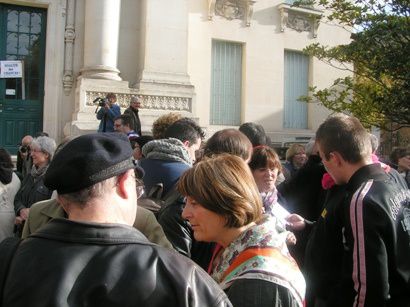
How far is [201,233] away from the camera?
2.28 meters

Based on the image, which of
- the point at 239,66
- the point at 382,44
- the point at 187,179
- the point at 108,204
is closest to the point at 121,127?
the point at 382,44

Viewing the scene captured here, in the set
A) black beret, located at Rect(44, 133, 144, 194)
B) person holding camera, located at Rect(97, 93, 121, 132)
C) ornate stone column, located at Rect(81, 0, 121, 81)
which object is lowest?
black beret, located at Rect(44, 133, 144, 194)

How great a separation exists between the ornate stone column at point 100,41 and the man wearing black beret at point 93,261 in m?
10.9

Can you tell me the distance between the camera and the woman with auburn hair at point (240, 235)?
1851 mm

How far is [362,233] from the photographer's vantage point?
2.58 meters

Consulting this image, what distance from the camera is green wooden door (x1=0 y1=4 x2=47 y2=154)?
41.6 feet

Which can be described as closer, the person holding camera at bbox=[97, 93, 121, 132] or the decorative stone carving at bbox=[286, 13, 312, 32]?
the person holding camera at bbox=[97, 93, 121, 132]

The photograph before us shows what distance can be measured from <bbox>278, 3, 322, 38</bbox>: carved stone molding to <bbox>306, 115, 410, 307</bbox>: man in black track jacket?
46.4ft

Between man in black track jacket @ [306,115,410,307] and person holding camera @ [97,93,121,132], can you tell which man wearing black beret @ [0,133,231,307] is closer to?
man in black track jacket @ [306,115,410,307]

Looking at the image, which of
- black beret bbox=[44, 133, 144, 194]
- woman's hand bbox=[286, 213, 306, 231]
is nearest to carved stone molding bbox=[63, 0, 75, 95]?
woman's hand bbox=[286, 213, 306, 231]

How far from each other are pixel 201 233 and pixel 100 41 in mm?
10825

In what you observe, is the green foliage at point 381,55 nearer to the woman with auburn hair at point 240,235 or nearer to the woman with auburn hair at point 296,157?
the woman with auburn hair at point 296,157

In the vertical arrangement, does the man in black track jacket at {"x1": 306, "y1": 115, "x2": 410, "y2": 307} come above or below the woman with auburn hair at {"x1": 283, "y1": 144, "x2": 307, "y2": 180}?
below

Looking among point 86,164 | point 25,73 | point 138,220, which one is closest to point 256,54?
point 25,73
